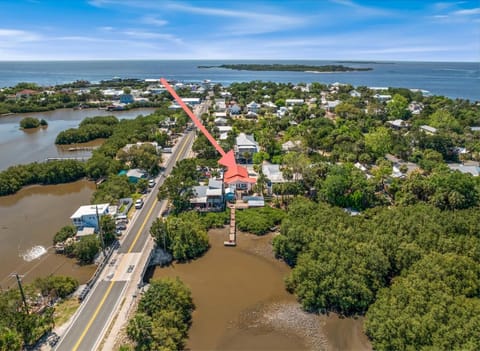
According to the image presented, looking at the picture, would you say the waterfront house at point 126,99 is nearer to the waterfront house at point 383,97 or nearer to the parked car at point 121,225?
the waterfront house at point 383,97

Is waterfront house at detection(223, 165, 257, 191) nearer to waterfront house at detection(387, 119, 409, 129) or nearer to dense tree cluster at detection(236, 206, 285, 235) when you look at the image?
dense tree cluster at detection(236, 206, 285, 235)

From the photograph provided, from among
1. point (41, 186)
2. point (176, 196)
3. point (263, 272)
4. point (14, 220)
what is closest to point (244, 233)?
point (263, 272)

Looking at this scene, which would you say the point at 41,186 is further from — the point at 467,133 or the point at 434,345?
the point at 467,133

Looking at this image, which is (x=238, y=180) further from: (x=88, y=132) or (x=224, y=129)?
(x=88, y=132)

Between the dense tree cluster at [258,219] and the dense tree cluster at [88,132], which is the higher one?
the dense tree cluster at [88,132]

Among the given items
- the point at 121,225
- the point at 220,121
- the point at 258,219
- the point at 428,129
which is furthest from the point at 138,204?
the point at 428,129

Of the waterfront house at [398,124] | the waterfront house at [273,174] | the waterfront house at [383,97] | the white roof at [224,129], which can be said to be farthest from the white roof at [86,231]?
the waterfront house at [383,97]
